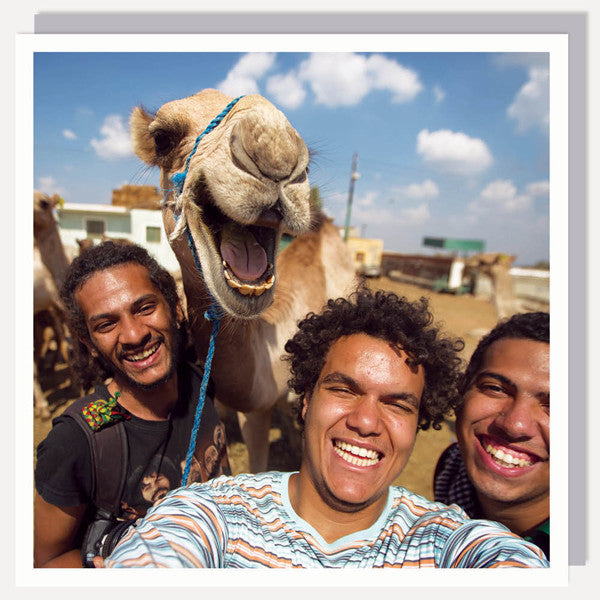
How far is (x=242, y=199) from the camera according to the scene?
130cm

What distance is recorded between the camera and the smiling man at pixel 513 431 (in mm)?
1295

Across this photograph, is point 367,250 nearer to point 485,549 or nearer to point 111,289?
point 111,289

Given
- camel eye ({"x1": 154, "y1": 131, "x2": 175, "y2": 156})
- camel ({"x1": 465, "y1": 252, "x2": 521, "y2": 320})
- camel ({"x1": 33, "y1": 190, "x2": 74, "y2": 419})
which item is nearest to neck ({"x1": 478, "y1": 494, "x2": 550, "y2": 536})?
camel eye ({"x1": 154, "y1": 131, "x2": 175, "y2": 156})

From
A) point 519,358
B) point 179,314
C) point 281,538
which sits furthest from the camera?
point 179,314

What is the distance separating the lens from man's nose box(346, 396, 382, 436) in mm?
1099

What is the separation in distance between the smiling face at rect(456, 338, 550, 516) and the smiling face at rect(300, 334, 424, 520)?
30 cm

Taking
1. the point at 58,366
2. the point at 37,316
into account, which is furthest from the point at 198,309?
the point at 58,366

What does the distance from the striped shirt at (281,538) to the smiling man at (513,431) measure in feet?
0.76

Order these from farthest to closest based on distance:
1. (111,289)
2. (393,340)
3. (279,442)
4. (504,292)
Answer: (504,292), (279,442), (111,289), (393,340)

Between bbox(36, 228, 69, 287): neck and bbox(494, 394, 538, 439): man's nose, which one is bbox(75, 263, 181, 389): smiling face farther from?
bbox(36, 228, 69, 287): neck

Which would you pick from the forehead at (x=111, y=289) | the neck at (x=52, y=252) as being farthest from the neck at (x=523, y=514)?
the neck at (x=52, y=252)

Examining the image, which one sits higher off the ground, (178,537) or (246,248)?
(246,248)

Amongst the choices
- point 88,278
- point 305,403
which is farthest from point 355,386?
point 88,278

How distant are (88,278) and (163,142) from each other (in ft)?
2.46
